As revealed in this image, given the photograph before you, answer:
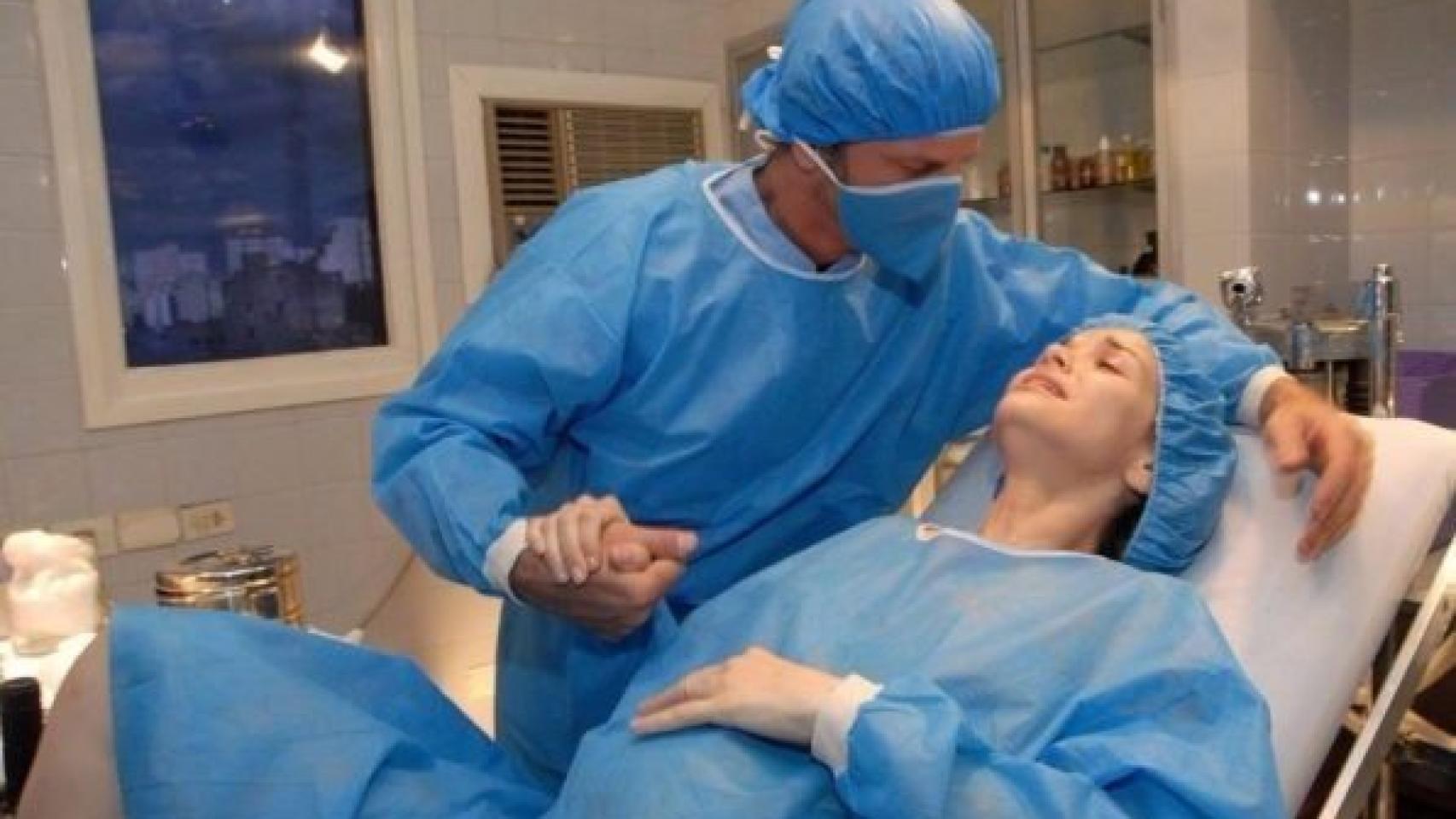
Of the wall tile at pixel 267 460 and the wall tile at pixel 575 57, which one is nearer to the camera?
the wall tile at pixel 267 460

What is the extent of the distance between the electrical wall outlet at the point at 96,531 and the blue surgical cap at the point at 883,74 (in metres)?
2.00

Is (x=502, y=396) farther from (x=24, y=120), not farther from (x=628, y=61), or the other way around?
(x=628, y=61)

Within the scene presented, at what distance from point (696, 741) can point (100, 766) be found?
59 cm

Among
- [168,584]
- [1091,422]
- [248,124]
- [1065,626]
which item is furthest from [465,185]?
[1065,626]

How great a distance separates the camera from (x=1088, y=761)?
1.09 meters

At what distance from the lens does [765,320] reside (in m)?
1.40

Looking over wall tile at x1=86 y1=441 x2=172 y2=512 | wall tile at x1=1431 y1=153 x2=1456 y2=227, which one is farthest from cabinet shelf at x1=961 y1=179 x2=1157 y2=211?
wall tile at x1=86 y1=441 x2=172 y2=512

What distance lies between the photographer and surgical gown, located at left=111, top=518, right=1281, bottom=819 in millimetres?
1040

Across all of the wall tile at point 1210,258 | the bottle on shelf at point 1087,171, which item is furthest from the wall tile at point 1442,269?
the bottle on shelf at point 1087,171

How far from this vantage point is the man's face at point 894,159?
1329 millimetres

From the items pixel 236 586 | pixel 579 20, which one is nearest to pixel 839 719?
pixel 236 586

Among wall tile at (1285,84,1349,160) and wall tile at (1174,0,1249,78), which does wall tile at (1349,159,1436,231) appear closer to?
wall tile at (1285,84,1349,160)

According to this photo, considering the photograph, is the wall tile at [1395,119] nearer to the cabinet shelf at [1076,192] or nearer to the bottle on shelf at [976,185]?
the cabinet shelf at [1076,192]

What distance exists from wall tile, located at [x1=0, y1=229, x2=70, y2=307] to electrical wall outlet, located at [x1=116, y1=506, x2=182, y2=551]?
1.63ft
